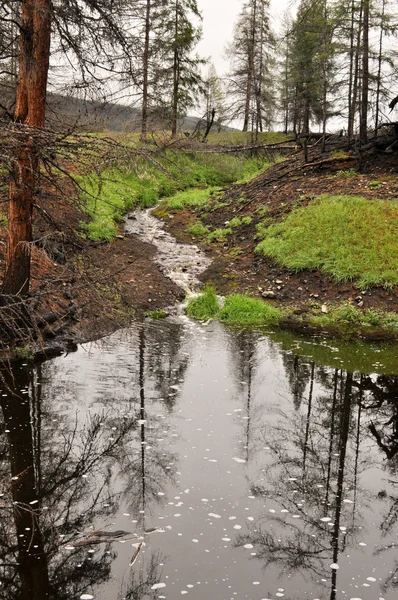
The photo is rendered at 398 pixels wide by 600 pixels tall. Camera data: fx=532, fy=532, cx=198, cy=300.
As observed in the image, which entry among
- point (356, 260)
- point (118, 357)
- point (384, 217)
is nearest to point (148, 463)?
point (118, 357)

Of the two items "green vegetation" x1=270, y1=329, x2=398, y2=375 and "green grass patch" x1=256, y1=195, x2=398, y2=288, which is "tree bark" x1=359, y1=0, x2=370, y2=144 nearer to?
"green grass patch" x1=256, y1=195, x2=398, y2=288

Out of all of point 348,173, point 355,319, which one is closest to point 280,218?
point 348,173

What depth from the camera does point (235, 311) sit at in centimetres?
1338

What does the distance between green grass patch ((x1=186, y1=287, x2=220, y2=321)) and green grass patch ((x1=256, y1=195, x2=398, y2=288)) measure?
2.82m

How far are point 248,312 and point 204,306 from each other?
3.68 feet

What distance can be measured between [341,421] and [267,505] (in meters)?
2.59

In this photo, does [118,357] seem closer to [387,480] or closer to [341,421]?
[341,421]

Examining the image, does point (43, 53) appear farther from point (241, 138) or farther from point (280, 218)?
point (241, 138)

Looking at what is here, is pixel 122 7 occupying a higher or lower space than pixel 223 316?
higher

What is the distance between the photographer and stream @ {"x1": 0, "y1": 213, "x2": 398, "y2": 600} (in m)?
4.71

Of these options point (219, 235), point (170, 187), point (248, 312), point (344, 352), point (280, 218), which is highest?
point (170, 187)

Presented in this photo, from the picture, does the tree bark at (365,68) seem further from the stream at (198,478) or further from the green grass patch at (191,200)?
the stream at (198,478)

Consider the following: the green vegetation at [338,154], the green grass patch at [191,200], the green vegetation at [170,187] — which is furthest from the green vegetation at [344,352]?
the green grass patch at [191,200]

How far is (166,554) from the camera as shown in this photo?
4.91 meters
